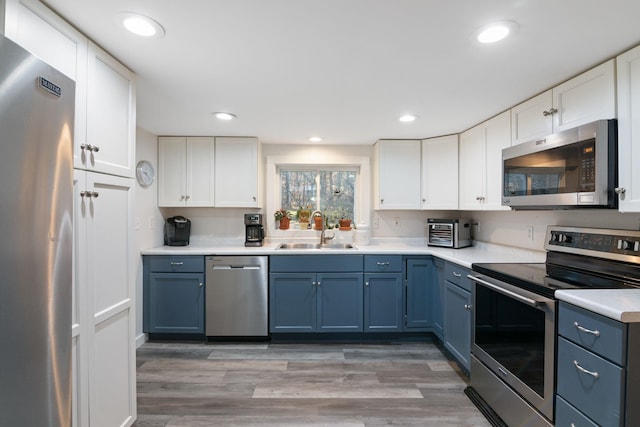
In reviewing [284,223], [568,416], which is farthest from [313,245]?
[568,416]

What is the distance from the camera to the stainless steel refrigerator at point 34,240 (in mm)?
740

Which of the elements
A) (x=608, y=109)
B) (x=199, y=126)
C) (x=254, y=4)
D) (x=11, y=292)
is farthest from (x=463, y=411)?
(x=199, y=126)

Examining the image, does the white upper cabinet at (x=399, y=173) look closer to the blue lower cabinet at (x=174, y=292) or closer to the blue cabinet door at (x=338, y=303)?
the blue cabinet door at (x=338, y=303)

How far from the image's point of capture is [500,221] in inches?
111

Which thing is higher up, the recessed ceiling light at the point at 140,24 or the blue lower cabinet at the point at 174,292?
the recessed ceiling light at the point at 140,24

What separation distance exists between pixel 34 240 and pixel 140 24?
3.28 ft

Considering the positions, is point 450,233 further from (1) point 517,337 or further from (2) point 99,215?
(2) point 99,215

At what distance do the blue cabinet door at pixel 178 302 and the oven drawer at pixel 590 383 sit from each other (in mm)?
2711

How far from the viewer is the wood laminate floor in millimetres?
1855

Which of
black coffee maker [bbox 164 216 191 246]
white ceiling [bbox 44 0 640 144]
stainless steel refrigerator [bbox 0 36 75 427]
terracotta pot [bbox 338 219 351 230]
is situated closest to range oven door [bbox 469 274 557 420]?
white ceiling [bbox 44 0 640 144]

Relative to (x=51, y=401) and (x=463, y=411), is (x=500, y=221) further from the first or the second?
(x=51, y=401)

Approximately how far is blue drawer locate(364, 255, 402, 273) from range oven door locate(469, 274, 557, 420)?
0.89m

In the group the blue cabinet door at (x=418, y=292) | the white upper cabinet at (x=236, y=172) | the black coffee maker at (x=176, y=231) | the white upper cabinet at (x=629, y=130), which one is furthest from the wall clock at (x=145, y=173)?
the white upper cabinet at (x=629, y=130)

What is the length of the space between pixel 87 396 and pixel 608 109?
9.50 ft
